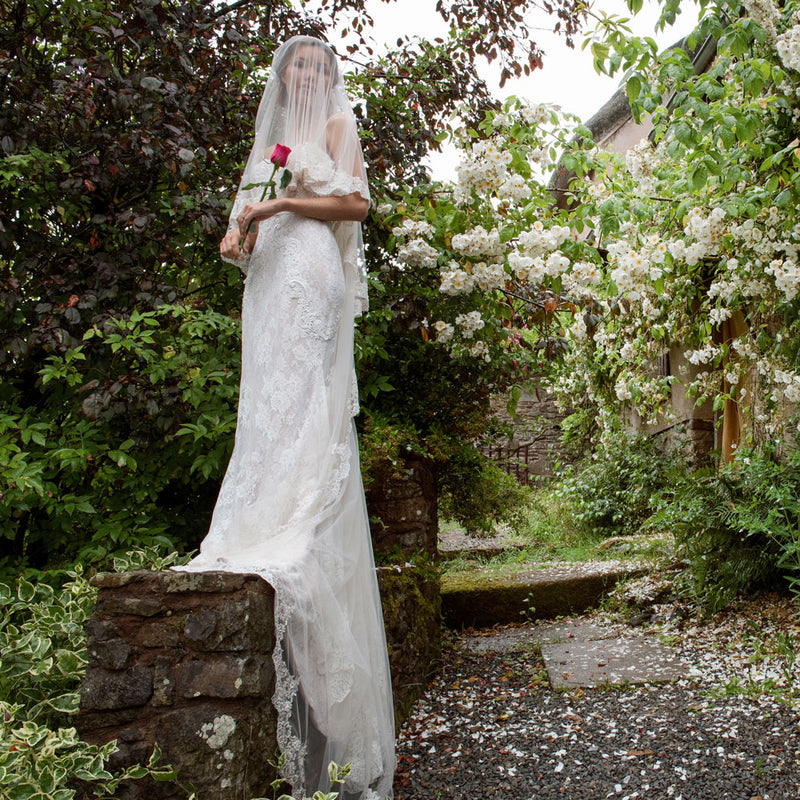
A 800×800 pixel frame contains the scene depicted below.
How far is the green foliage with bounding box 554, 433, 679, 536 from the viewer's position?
662 cm

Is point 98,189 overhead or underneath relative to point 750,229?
overhead

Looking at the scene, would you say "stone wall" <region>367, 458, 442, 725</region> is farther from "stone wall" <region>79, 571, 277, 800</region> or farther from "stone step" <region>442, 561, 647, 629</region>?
"stone wall" <region>79, 571, 277, 800</region>

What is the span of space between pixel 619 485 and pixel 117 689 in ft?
20.0

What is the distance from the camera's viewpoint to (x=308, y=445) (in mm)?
2273

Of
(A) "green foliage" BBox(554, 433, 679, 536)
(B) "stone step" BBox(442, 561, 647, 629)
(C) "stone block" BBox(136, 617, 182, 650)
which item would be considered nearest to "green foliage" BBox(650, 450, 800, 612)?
(B) "stone step" BBox(442, 561, 647, 629)

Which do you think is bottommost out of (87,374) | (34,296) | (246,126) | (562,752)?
(562,752)

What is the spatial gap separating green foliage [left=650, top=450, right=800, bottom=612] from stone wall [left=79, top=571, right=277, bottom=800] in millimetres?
2497

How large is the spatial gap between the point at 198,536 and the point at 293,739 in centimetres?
182

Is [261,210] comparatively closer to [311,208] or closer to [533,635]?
[311,208]

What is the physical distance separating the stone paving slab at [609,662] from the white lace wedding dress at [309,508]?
4.24ft

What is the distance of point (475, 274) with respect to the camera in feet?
12.5

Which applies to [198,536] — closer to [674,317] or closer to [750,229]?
[750,229]

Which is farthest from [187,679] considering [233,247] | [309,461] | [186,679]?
[233,247]

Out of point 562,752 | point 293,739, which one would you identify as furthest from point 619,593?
point 293,739
